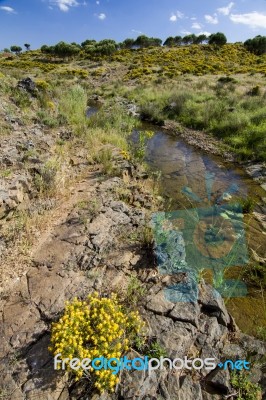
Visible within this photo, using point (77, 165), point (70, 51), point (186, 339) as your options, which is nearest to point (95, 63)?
point (70, 51)

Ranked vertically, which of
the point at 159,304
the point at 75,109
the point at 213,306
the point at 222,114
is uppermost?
the point at 75,109

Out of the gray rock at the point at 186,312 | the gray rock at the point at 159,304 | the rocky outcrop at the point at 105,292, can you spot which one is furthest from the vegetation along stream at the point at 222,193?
the gray rock at the point at 159,304

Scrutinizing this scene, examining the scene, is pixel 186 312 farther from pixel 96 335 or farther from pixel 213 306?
pixel 96 335

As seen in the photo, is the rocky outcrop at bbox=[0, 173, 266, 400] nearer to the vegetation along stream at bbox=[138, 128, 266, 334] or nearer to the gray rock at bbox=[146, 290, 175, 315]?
the gray rock at bbox=[146, 290, 175, 315]

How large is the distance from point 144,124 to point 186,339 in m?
13.2

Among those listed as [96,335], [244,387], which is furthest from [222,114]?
[96,335]

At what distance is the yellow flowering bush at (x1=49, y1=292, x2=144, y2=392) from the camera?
256 cm

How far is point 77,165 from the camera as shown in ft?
24.1

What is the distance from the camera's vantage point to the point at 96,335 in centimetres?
273

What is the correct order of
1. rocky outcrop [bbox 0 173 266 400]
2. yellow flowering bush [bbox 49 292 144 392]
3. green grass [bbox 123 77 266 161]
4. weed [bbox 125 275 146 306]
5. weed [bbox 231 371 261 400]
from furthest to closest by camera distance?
green grass [bbox 123 77 266 161], weed [bbox 125 275 146 306], weed [bbox 231 371 261 400], rocky outcrop [bbox 0 173 266 400], yellow flowering bush [bbox 49 292 144 392]

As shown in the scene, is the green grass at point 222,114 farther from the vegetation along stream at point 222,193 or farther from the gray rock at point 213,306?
the gray rock at point 213,306

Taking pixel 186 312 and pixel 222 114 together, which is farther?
pixel 222 114

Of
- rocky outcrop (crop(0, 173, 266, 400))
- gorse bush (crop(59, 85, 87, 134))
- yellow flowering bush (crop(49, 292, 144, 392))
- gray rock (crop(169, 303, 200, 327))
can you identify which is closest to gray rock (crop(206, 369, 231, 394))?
rocky outcrop (crop(0, 173, 266, 400))

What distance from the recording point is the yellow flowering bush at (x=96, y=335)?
101 inches
